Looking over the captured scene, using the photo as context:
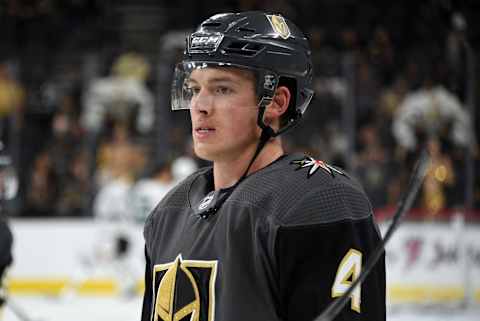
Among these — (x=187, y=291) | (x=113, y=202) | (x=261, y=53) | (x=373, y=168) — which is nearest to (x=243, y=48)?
(x=261, y=53)

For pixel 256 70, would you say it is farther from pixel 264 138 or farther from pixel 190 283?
pixel 190 283

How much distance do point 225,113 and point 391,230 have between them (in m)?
0.38

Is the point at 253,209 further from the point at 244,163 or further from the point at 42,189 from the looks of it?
the point at 42,189

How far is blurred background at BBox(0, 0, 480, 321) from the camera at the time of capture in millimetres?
7863

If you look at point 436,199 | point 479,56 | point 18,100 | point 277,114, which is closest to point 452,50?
point 479,56

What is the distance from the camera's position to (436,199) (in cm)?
786

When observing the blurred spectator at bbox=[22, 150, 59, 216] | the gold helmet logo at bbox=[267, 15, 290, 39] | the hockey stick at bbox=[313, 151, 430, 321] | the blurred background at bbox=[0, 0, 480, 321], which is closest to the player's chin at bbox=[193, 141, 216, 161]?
the gold helmet logo at bbox=[267, 15, 290, 39]

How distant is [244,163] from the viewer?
1.56m

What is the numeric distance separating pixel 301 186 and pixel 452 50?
6986 mm

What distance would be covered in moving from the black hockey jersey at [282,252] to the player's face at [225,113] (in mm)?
70

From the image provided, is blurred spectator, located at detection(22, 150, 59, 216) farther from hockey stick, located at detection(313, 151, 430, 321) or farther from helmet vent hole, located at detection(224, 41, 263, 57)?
hockey stick, located at detection(313, 151, 430, 321)

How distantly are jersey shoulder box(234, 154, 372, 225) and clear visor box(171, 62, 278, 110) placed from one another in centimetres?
13

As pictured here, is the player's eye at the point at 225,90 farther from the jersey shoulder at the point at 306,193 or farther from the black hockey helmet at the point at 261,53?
the jersey shoulder at the point at 306,193

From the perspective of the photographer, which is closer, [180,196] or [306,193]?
[306,193]
